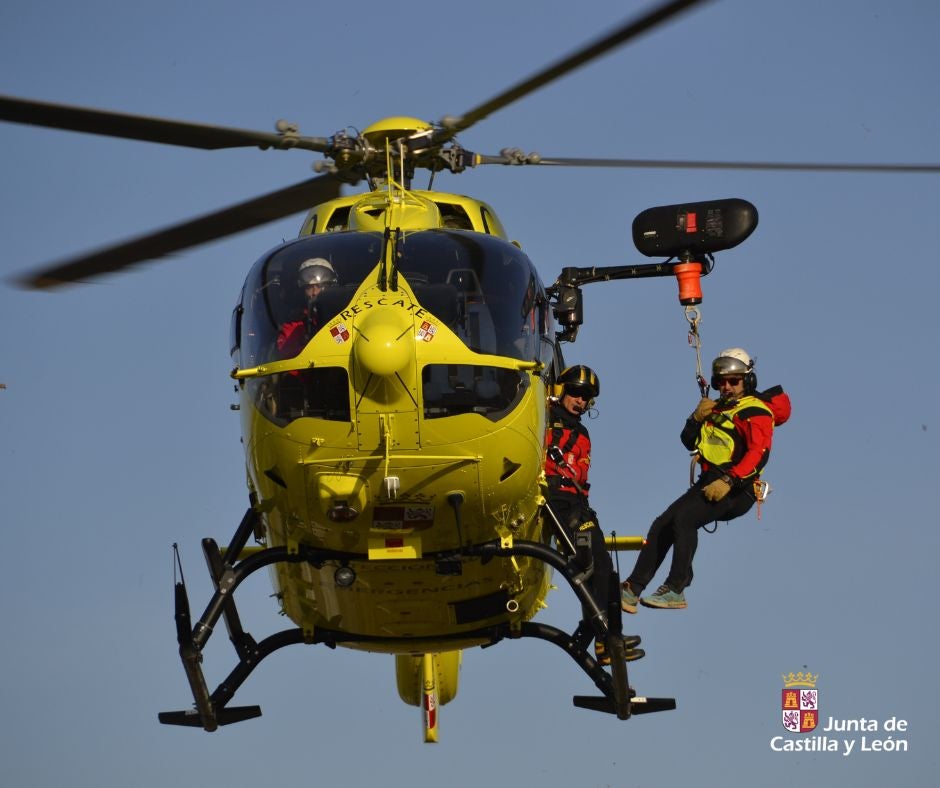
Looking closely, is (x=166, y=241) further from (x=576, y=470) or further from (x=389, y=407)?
(x=576, y=470)

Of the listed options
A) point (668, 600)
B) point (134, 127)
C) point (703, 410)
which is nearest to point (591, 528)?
point (668, 600)

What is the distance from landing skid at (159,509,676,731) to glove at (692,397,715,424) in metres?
2.13

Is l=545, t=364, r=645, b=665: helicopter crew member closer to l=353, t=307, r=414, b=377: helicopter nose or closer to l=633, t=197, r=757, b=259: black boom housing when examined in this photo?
l=633, t=197, r=757, b=259: black boom housing

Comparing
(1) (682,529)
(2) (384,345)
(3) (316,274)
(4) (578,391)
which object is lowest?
(1) (682,529)

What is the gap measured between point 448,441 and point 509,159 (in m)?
3.42

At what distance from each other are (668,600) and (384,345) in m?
4.56

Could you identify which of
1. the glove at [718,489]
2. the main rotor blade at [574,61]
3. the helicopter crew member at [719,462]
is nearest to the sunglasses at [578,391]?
the helicopter crew member at [719,462]

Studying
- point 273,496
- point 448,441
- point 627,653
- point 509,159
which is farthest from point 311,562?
point 509,159

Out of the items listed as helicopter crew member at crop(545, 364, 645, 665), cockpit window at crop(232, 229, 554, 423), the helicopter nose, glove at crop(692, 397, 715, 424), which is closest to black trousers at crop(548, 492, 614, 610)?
helicopter crew member at crop(545, 364, 645, 665)

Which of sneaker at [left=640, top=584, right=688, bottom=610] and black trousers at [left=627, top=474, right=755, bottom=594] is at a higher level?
black trousers at [left=627, top=474, right=755, bottom=594]

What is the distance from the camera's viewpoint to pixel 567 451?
51.8ft

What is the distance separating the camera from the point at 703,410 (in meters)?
15.9

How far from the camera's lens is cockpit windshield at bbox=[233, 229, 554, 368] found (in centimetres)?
1342

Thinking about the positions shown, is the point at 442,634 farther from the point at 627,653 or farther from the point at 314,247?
the point at 314,247
